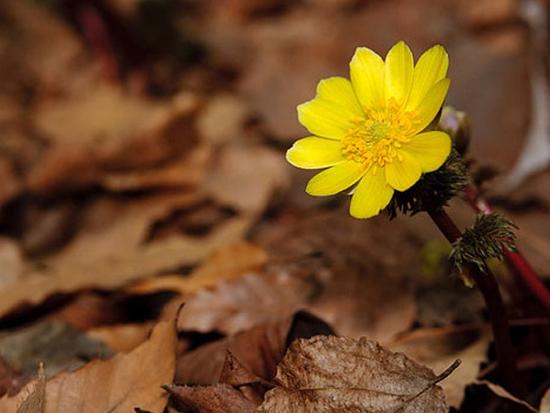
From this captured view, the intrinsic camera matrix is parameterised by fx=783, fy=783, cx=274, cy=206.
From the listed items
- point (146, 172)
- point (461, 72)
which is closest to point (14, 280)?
point (146, 172)

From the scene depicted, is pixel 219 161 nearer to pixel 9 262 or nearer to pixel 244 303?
pixel 9 262

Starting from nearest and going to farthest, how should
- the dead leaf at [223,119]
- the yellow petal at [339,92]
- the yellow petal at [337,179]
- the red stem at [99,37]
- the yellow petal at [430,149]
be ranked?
1. the yellow petal at [430,149]
2. the yellow petal at [337,179]
3. the yellow petal at [339,92]
4. the dead leaf at [223,119]
5. the red stem at [99,37]

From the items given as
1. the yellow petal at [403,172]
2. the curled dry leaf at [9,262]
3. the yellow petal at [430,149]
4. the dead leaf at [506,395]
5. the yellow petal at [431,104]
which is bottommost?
the dead leaf at [506,395]

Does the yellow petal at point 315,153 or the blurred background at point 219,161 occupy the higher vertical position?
the yellow petal at point 315,153

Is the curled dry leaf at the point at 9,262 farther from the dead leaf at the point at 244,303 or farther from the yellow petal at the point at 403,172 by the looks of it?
the yellow petal at the point at 403,172

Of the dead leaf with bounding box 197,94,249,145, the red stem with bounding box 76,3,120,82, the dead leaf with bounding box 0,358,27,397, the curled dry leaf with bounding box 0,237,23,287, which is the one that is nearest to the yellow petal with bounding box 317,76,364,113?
the dead leaf with bounding box 0,358,27,397

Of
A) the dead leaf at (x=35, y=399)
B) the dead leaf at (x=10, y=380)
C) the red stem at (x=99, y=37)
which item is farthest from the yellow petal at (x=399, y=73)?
the red stem at (x=99, y=37)
